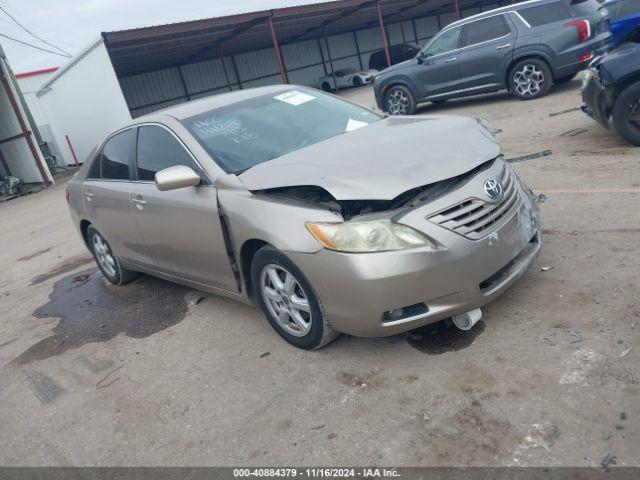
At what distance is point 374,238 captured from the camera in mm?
2932

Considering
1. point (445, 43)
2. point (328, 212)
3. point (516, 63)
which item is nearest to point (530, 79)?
point (516, 63)

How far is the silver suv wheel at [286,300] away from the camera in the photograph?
3332 millimetres

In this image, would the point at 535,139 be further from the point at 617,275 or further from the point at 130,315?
the point at 130,315

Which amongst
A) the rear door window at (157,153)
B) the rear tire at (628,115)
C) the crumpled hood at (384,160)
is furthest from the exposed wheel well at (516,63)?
the rear door window at (157,153)

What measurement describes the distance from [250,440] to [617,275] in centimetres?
252

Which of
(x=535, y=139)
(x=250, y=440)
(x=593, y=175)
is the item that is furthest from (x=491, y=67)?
(x=250, y=440)

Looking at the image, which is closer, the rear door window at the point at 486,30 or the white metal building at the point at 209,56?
the rear door window at the point at 486,30

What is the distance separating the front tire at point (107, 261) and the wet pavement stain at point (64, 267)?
1251mm

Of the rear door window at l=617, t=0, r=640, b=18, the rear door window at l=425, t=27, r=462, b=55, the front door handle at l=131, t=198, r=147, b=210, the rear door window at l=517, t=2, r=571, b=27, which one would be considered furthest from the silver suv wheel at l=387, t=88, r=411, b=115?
the front door handle at l=131, t=198, r=147, b=210

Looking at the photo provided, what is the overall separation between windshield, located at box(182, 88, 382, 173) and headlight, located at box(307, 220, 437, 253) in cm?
104

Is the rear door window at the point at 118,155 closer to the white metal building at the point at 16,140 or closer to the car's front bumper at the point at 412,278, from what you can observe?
the car's front bumper at the point at 412,278

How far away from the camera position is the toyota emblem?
313 centimetres

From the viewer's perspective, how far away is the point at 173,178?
3.62 m

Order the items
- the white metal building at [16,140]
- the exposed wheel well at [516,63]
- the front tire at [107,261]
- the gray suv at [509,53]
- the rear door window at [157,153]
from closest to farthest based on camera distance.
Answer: the rear door window at [157,153] < the front tire at [107,261] < the gray suv at [509,53] < the exposed wheel well at [516,63] < the white metal building at [16,140]
